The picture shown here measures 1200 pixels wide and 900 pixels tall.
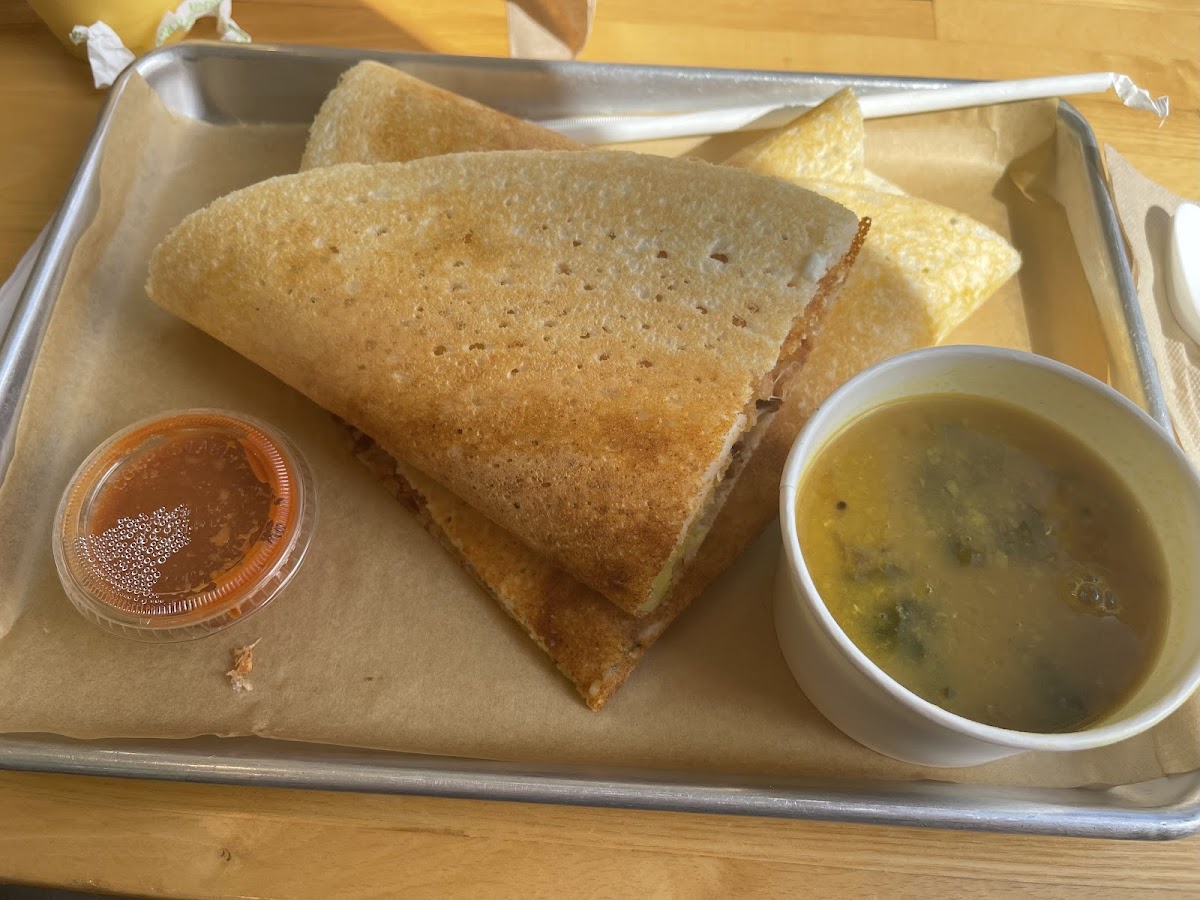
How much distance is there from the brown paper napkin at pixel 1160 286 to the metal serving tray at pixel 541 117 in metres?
0.07

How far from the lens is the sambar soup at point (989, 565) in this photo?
0.83 metres

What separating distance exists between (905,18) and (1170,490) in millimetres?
1291

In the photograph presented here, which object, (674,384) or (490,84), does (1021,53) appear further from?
(674,384)

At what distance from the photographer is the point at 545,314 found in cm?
110

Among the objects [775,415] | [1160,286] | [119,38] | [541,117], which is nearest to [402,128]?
[541,117]

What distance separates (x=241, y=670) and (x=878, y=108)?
1397mm

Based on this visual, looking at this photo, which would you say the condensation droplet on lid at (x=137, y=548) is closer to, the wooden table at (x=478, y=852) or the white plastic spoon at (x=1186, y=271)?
the wooden table at (x=478, y=852)

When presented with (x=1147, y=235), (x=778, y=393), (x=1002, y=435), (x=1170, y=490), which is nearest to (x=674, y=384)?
(x=778, y=393)

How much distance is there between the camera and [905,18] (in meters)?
1.74

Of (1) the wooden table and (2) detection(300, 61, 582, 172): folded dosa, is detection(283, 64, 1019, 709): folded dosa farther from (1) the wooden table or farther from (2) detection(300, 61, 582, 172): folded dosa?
(1) the wooden table

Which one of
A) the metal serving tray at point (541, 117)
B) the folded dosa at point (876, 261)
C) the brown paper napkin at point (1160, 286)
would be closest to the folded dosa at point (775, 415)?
the folded dosa at point (876, 261)

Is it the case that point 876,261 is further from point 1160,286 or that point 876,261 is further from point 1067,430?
point 1160,286

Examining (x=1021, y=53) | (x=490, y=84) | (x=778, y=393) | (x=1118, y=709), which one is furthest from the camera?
(x=1021, y=53)

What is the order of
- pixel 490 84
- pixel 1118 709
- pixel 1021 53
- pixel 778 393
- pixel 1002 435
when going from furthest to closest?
1. pixel 1021 53
2. pixel 490 84
3. pixel 778 393
4. pixel 1002 435
5. pixel 1118 709
